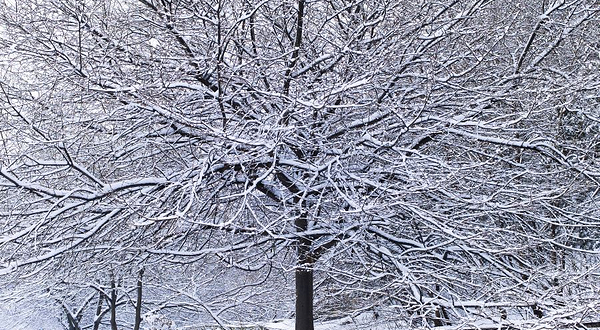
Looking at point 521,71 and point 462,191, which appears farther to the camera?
point 521,71

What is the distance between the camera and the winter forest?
18.1 feet

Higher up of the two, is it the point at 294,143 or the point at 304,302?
the point at 294,143

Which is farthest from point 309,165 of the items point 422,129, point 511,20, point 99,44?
point 511,20

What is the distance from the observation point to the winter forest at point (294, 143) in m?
5.50

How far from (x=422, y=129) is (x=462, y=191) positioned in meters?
0.92

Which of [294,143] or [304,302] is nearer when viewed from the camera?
[294,143]

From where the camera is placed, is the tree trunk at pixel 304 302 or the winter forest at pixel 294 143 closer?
the winter forest at pixel 294 143

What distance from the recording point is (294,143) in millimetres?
5723

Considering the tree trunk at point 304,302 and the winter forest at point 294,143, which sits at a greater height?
the winter forest at point 294,143

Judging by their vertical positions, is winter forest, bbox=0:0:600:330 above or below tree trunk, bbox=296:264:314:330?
above

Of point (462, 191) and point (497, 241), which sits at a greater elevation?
point (462, 191)

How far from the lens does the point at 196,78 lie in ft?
19.8

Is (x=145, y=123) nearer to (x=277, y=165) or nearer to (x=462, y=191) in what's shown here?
(x=277, y=165)

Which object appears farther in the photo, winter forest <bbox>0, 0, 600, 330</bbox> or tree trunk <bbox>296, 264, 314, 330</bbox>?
tree trunk <bbox>296, 264, 314, 330</bbox>
